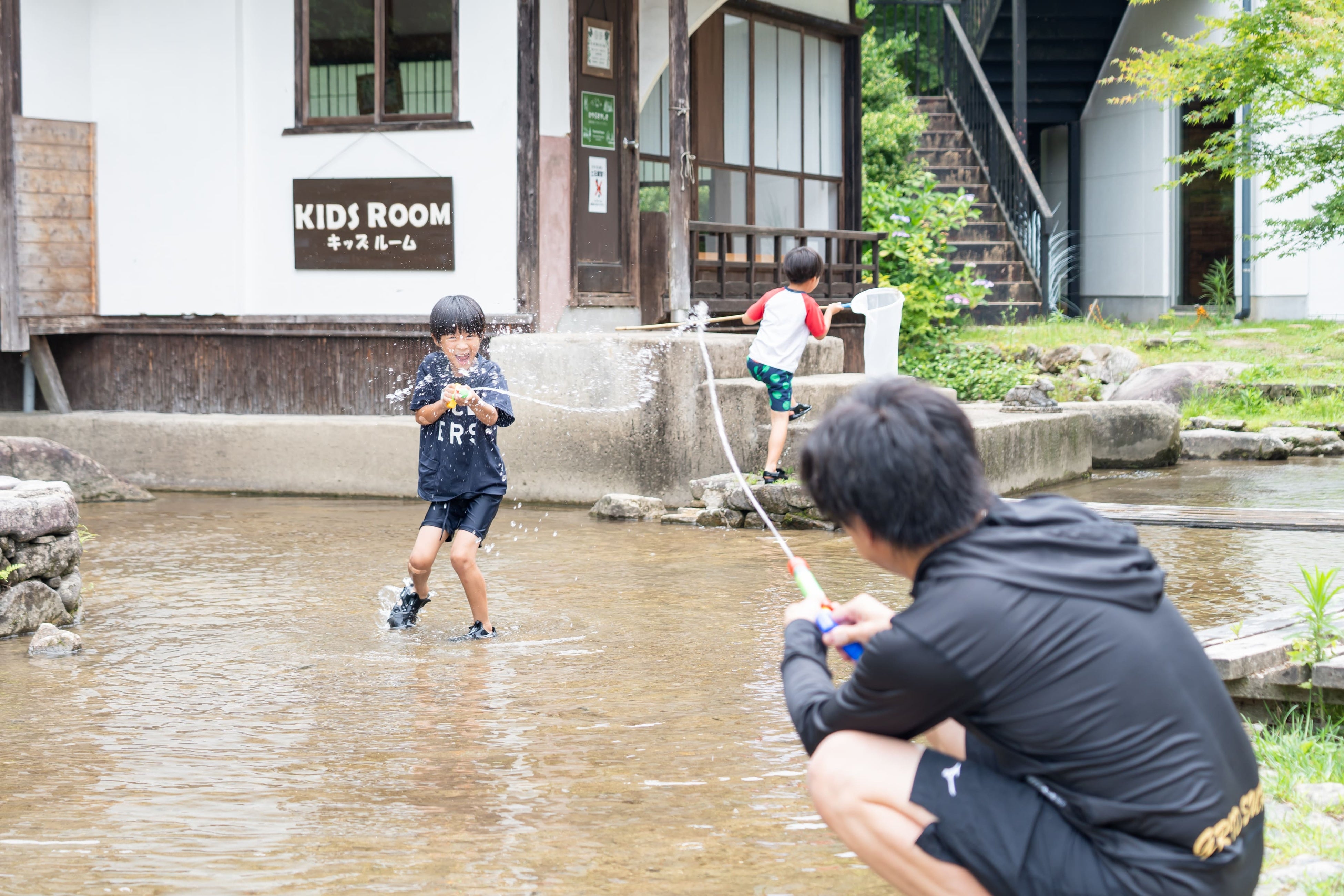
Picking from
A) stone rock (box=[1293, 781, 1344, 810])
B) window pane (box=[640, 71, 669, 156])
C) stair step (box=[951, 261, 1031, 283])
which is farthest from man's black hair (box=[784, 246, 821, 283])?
stair step (box=[951, 261, 1031, 283])

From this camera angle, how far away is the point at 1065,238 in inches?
765

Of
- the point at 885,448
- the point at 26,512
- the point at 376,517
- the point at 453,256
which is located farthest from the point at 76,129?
the point at 885,448

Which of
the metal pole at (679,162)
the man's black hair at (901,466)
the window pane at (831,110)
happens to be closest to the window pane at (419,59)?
the metal pole at (679,162)

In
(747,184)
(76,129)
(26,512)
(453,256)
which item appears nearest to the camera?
(26,512)

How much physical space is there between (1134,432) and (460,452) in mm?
7126

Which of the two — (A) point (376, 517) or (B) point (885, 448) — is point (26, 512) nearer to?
(A) point (376, 517)

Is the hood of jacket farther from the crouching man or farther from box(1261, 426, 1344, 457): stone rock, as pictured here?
box(1261, 426, 1344, 457): stone rock

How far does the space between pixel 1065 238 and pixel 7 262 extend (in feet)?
45.4

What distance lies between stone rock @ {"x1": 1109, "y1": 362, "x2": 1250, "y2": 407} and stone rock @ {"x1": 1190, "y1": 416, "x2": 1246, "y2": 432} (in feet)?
1.75

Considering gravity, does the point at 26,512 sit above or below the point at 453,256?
below

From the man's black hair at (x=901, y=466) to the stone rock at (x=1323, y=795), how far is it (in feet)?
4.92

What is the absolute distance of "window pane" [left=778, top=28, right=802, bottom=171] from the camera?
13.4 meters

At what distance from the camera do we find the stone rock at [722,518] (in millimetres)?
8539

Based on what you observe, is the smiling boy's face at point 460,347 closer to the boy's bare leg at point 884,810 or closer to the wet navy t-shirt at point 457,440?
the wet navy t-shirt at point 457,440
